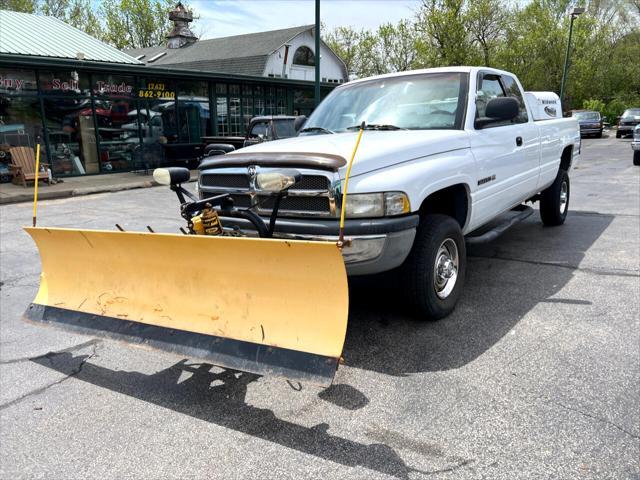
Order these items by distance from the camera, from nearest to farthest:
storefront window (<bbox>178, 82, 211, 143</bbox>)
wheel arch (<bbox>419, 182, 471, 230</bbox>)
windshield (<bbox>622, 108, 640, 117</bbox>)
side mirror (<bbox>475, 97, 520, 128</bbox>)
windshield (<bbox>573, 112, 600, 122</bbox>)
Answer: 1. wheel arch (<bbox>419, 182, 471, 230</bbox>)
2. side mirror (<bbox>475, 97, 520, 128</bbox>)
3. storefront window (<bbox>178, 82, 211, 143</bbox>)
4. windshield (<bbox>622, 108, 640, 117</bbox>)
5. windshield (<bbox>573, 112, 600, 122</bbox>)

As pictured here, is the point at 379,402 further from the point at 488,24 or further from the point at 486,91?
the point at 488,24

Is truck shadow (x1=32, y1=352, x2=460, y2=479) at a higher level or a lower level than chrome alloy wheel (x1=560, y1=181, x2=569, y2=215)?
lower

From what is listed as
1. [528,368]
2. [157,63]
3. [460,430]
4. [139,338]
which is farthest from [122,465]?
[157,63]

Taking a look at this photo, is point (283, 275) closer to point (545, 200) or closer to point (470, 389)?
point (470, 389)

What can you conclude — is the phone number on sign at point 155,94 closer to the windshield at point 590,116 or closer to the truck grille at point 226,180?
the truck grille at point 226,180

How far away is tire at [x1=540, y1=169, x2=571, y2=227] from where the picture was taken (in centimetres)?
738

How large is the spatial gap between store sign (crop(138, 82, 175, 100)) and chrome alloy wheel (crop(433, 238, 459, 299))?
53.0ft

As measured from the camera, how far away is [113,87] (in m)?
17.0

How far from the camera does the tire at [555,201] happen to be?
Result: 7.38m

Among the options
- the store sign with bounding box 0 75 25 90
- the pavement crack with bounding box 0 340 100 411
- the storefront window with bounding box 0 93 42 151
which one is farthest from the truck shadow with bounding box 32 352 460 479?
the store sign with bounding box 0 75 25 90

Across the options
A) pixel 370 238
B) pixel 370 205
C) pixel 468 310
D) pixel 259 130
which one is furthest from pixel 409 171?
pixel 259 130

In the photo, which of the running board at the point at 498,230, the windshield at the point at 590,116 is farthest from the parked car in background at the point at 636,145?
the windshield at the point at 590,116

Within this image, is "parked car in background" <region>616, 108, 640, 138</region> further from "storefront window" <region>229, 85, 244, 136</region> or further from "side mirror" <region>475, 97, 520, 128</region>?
"side mirror" <region>475, 97, 520, 128</region>

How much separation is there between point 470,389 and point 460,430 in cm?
45
